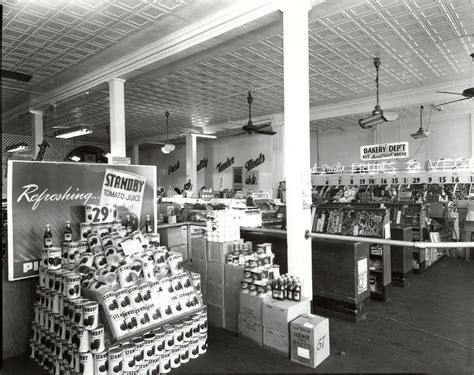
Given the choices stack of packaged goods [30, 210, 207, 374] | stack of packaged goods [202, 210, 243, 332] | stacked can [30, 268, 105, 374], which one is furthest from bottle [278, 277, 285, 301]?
stacked can [30, 268, 105, 374]

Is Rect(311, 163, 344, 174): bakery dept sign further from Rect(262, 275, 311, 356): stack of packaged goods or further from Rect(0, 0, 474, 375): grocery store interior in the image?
Rect(262, 275, 311, 356): stack of packaged goods

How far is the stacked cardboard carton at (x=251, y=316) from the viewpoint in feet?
13.2

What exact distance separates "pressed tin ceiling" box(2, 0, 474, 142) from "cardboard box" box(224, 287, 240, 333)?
373 cm

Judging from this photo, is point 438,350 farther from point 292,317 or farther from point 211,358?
point 211,358

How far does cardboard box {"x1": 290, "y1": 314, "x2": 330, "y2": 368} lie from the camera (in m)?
3.54

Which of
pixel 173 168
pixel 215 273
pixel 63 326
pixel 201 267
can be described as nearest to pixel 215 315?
pixel 215 273

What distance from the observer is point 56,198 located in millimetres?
4203

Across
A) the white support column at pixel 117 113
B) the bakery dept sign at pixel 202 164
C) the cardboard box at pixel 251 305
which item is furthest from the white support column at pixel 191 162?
the cardboard box at pixel 251 305

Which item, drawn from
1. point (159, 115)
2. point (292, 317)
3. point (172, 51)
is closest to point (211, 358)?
point (292, 317)

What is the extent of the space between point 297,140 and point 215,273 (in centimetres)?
200

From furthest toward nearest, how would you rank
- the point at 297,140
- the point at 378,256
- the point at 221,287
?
the point at 378,256 → the point at 221,287 → the point at 297,140

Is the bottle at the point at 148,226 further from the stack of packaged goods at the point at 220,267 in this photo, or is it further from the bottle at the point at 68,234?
the bottle at the point at 68,234

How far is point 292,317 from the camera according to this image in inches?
149

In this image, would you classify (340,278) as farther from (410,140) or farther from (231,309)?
(410,140)
